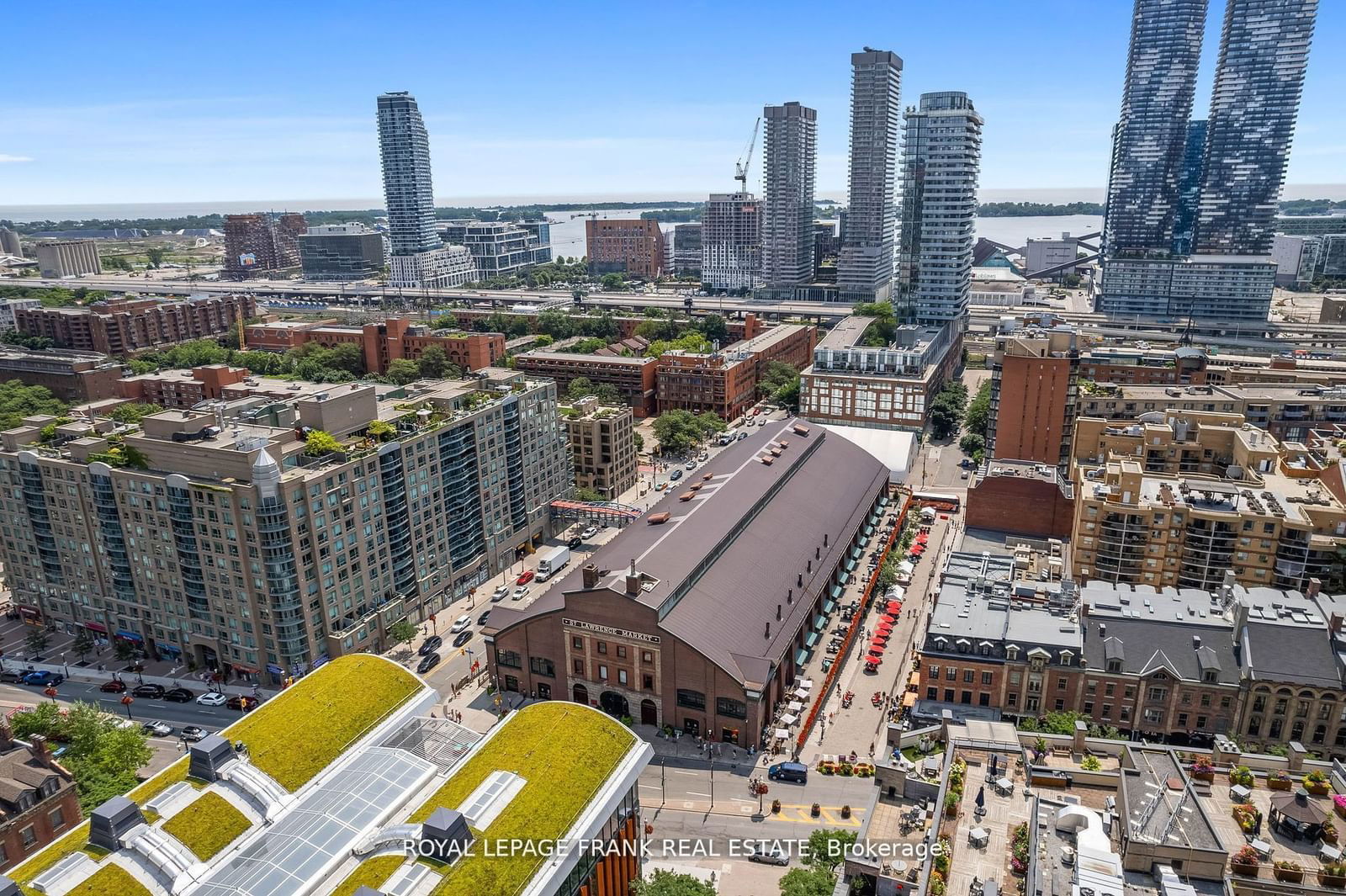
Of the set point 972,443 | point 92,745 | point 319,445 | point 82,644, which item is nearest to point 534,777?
point 92,745

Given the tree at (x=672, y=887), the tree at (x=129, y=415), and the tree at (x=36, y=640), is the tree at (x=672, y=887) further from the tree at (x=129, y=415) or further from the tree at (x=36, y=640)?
the tree at (x=129, y=415)

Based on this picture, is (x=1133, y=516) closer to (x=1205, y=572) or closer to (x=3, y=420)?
(x=1205, y=572)

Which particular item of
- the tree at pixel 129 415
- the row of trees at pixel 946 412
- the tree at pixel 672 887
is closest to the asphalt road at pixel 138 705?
the tree at pixel 129 415

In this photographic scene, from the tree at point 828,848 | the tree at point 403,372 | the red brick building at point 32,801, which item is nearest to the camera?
the tree at point 828,848

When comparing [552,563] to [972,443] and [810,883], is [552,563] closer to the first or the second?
[810,883]

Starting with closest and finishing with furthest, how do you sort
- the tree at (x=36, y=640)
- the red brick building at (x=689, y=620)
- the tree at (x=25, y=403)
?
1. the red brick building at (x=689, y=620)
2. the tree at (x=36, y=640)
3. the tree at (x=25, y=403)

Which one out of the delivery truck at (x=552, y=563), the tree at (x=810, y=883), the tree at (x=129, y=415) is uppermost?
the tree at (x=129, y=415)

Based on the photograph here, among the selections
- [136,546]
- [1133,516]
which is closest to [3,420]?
[136,546]
